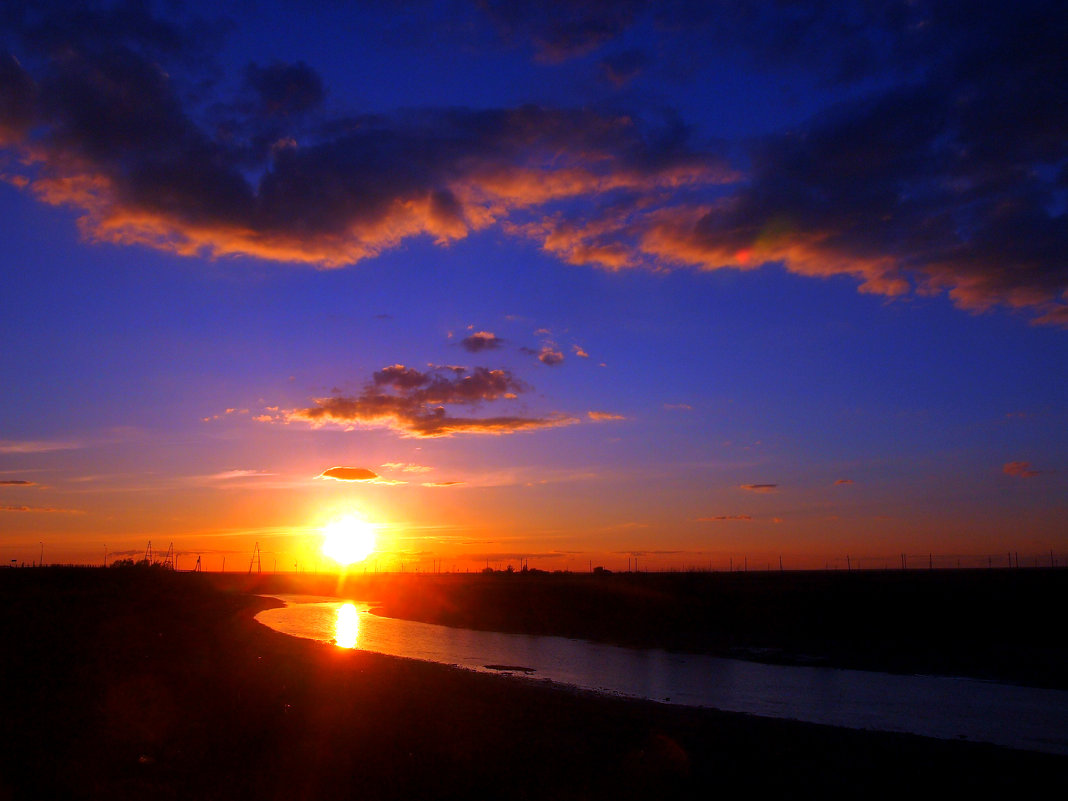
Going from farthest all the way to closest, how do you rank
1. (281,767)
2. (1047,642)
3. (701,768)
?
(1047,642) < (701,768) < (281,767)

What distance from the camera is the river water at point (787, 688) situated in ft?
76.5

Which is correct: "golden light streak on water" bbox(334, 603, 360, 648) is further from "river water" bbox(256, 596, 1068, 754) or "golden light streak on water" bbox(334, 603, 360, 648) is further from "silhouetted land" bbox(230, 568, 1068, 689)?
"silhouetted land" bbox(230, 568, 1068, 689)

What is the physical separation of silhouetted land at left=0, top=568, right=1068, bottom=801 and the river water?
9.89 feet

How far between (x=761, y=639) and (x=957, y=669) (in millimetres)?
14568

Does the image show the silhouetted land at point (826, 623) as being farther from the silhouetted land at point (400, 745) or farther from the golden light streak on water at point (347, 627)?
the silhouetted land at point (400, 745)

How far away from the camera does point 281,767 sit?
13836 mm

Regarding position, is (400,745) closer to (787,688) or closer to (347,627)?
(787,688)

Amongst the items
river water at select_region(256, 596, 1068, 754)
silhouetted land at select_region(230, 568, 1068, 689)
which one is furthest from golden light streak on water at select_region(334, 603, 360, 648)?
silhouetted land at select_region(230, 568, 1068, 689)

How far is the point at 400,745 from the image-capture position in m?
16.2

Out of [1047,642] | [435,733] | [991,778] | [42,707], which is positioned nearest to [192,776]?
[435,733]

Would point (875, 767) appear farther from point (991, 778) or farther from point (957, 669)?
point (957, 669)

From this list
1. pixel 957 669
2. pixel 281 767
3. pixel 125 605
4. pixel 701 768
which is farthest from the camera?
pixel 125 605

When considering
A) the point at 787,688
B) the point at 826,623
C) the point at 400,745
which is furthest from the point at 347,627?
the point at 400,745

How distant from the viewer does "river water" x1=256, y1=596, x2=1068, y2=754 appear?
918 inches
